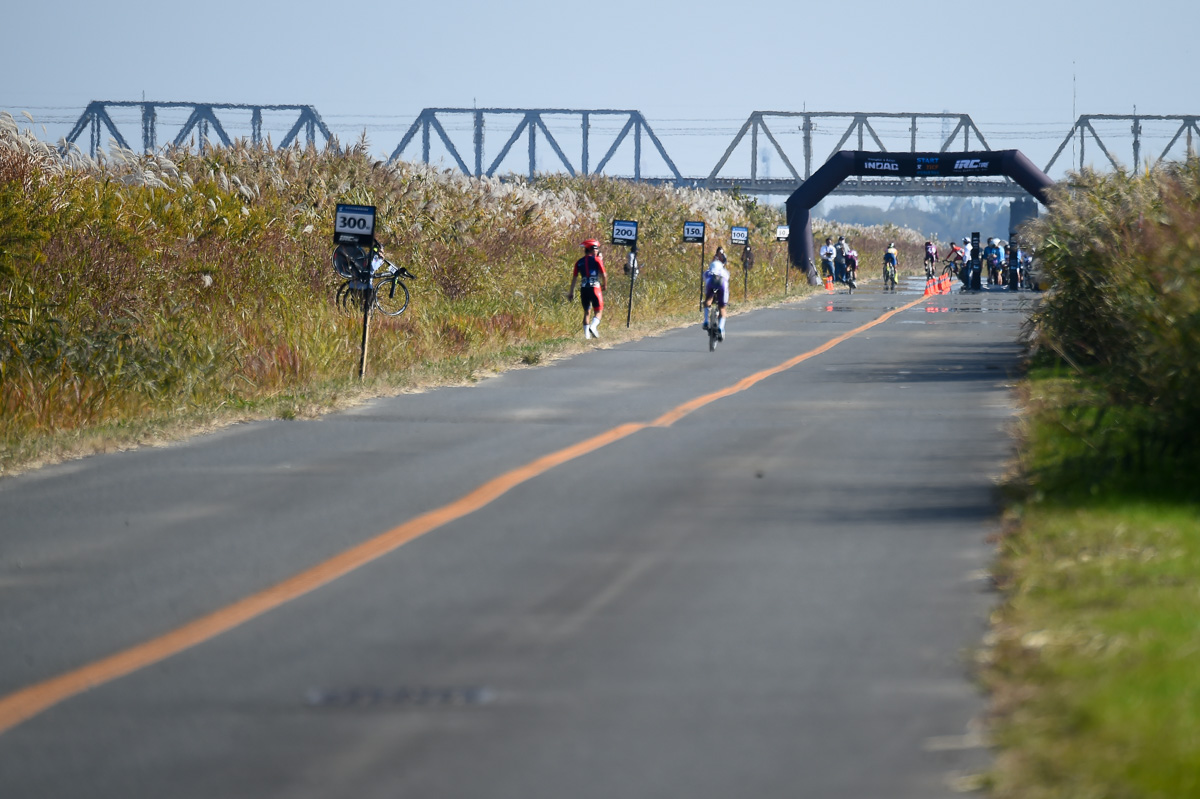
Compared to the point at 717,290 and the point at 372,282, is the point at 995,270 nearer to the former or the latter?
the point at 717,290

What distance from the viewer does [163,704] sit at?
6.38m

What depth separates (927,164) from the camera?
5888 cm

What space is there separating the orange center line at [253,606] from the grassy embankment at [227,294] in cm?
385

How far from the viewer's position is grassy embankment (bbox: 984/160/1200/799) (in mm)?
5324

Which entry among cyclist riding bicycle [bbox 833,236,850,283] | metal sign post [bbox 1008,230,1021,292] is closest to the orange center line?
metal sign post [bbox 1008,230,1021,292]

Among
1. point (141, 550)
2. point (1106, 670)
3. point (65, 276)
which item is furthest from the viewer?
point (65, 276)

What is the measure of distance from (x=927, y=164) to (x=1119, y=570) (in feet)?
172

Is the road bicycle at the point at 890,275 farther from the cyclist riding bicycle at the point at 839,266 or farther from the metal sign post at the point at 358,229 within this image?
the metal sign post at the point at 358,229

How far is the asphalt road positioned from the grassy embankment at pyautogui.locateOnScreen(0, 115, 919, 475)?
226cm

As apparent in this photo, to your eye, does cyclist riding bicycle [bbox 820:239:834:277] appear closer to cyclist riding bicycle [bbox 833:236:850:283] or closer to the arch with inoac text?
Answer: the arch with inoac text

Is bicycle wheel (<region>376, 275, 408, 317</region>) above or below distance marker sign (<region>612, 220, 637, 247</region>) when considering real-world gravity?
below

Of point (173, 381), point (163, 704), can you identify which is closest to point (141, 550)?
point (163, 704)

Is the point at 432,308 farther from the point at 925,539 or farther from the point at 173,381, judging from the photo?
the point at 925,539

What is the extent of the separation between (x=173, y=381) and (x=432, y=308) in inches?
437
